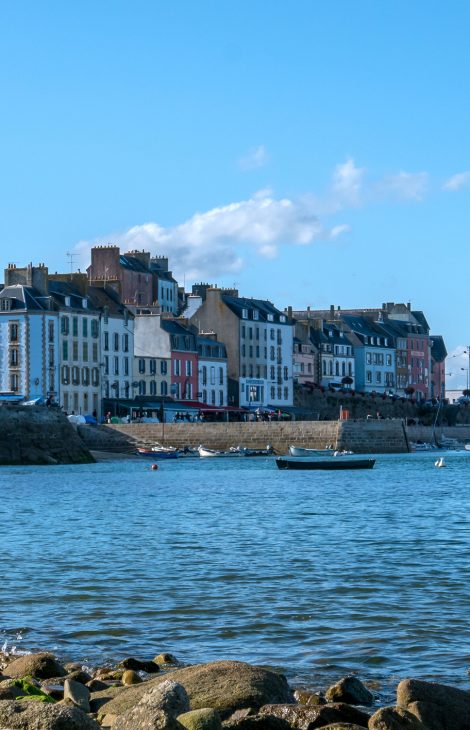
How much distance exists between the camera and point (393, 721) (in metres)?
11.4

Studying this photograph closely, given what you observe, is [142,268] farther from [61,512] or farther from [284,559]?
[284,559]

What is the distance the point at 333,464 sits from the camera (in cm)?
7888

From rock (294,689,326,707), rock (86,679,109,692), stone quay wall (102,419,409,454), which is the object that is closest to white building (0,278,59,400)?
stone quay wall (102,419,409,454)

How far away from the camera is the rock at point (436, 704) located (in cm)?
1191

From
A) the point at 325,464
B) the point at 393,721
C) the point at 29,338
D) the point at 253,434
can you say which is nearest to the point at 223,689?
the point at 393,721

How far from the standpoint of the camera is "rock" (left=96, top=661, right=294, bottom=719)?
40.6 feet

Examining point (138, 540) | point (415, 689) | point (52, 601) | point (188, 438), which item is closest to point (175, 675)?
point (415, 689)

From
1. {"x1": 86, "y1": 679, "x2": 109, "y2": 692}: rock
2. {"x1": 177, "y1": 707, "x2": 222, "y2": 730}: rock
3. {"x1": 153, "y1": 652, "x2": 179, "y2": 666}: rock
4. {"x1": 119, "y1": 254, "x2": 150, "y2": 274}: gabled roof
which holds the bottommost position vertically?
{"x1": 153, "y1": 652, "x2": 179, "y2": 666}: rock

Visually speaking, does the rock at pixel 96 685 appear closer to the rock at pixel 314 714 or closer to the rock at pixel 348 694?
the rock at pixel 348 694

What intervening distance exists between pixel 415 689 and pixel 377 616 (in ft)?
26.1

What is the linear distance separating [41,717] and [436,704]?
3.69 metres

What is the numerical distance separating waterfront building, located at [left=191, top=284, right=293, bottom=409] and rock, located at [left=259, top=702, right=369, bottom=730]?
11463 centimetres

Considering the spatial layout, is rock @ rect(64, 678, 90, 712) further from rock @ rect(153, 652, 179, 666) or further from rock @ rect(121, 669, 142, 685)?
rock @ rect(153, 652, 179, 666)

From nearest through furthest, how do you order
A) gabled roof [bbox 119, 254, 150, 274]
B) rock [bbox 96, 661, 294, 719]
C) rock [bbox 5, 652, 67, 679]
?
1. rock [bbox 96, 661, 294, 719]
2. rock [bbox 5, 652, 67, 679]
3. gabled roof [bbox 119, 254, 150, 274]
